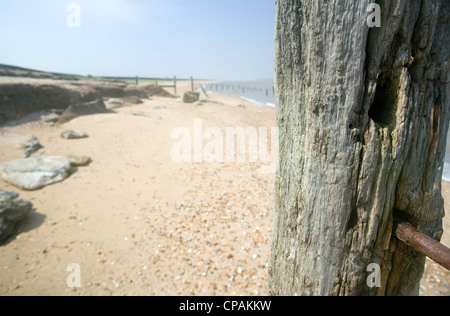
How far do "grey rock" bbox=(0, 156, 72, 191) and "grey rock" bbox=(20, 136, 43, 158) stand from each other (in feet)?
5.06

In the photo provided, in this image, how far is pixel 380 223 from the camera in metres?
1.34

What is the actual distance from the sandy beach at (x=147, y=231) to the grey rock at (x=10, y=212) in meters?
0.15

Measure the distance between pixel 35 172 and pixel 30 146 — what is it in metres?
2.58

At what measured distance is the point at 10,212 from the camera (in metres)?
3.97

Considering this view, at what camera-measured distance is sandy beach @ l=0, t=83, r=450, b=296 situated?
10.4 ft

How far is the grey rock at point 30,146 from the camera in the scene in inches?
282

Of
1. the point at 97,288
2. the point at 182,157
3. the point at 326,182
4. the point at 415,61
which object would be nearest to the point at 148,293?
the point at 97,288

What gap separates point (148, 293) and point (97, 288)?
71 cm

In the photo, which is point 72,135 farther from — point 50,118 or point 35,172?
point 35,172

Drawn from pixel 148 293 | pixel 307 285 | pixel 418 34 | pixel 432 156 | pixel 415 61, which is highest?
pixel 418 34

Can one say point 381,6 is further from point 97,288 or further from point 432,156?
point 97,288

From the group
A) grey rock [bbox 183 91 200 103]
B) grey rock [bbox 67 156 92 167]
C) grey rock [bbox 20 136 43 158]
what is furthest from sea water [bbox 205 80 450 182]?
grey rock [bbox 20 136 43 158]

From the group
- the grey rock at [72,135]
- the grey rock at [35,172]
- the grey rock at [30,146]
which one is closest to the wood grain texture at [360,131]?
the grey rock at [35,172]

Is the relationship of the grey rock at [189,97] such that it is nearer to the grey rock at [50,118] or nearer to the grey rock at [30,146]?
the grey rock at [50,118]
